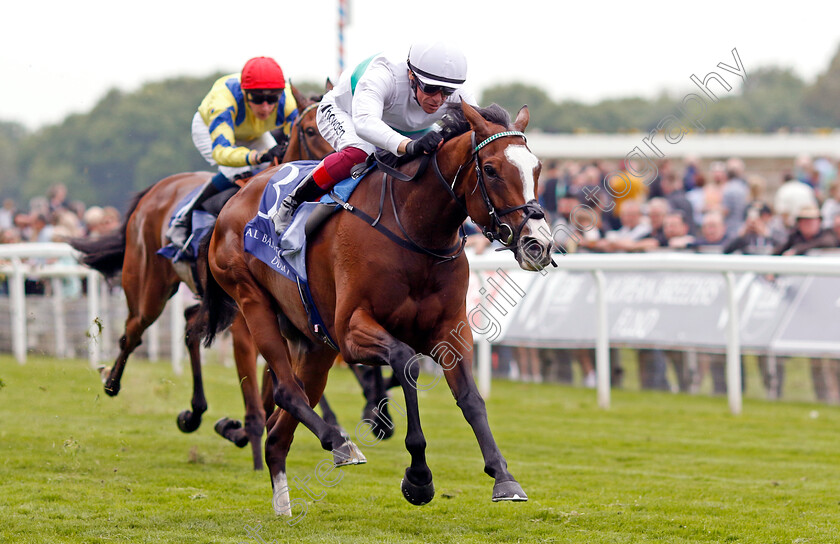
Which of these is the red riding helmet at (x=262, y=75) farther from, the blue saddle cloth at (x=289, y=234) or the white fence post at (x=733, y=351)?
the white fence post at (x=733, y=351)

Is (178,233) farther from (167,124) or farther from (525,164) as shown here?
→ (167,124)

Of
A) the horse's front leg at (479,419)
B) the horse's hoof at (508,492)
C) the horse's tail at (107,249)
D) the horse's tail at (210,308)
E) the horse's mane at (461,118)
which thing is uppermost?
the horse's mane at (461,118)

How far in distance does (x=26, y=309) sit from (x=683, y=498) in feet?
26.6

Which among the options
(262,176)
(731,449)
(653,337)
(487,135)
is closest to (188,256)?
(262,176)

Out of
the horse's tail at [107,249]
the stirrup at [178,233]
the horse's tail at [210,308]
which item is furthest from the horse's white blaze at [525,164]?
the horse's tail at [107,249]

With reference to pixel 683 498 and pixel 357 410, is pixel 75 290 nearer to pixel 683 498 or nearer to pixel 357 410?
pixel 357 410

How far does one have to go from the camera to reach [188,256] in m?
6.56

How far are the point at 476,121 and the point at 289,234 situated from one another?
3.77 ft

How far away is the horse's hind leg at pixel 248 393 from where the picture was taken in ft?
19.7

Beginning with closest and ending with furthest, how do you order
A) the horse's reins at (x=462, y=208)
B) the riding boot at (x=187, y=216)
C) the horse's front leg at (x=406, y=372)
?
the horse's reins at (x=462, y=208) < the horse's front leg at (x=406, y=372) < the riding boot at (x=187, y=216)

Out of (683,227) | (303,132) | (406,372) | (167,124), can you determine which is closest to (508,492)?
(406,372)

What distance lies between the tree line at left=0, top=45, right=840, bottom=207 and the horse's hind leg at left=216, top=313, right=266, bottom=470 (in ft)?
6.45

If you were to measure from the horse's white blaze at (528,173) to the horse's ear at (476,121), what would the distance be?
15 centimetres

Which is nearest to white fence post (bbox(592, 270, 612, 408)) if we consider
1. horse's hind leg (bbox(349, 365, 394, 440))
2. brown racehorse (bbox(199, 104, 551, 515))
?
horse's hind leg (bbox(349, 365, 394, 440))
